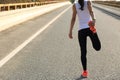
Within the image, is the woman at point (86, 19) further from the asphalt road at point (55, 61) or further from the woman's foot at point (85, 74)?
the asphalt road at point (55, 61)

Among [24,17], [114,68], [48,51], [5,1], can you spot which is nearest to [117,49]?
[48,51]

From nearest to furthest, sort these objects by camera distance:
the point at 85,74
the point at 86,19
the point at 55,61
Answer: the point at 86,19 → the point at 85,74 → the point at 55,61

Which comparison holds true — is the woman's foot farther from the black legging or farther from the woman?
the woman

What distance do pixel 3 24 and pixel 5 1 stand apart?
20.0 meters

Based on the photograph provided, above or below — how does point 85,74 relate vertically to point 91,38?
below

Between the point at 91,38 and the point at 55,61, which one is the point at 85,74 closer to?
the point at 91,38

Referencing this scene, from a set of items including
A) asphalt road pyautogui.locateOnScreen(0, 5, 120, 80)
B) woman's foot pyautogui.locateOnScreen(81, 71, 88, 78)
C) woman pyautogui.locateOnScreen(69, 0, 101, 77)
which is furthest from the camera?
asphalt road pyautogui.locateOnScreen(0, 5, 120, 80)

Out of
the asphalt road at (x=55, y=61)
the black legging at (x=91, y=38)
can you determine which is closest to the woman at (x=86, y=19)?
the black legging at (x=91, y=38)

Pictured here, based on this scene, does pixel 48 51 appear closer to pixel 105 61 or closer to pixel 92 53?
pixel 92 53

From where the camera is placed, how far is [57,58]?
920 centimetres

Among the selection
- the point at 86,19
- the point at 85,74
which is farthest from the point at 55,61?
the point at 86,19

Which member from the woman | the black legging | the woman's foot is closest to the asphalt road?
the woman's foot

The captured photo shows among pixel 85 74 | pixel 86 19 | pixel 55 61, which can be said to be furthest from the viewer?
pixel 55 61

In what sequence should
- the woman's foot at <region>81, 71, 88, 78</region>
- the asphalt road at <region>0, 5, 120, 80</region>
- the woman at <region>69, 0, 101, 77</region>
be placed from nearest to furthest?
the woman at <region>69, 0, 101, 77</region>
the woman's foot at <region>81, 71, 88, 78</region>
the asphalt road at <region>0, 5, 120, 80</region>
